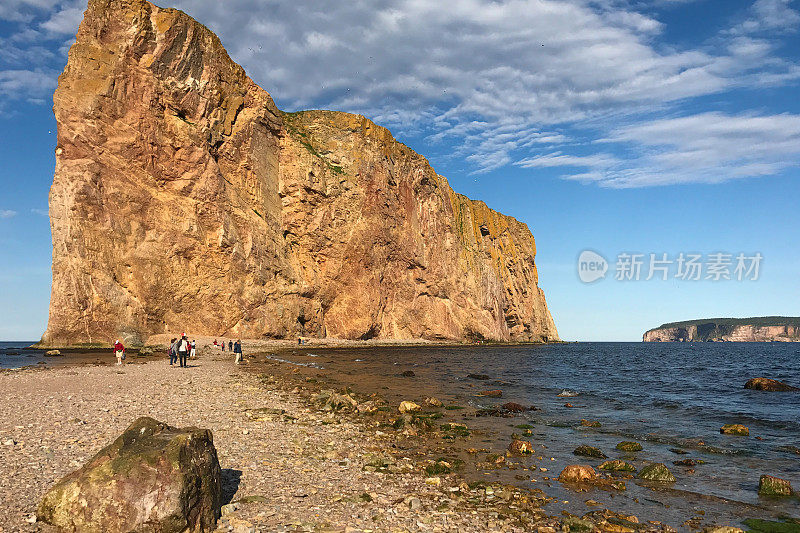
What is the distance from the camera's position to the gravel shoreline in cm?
705

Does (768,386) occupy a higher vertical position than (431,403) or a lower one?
higher

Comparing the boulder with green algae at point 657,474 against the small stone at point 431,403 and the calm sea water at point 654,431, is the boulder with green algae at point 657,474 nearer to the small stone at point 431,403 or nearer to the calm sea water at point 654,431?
the calm sea water at point 654,431

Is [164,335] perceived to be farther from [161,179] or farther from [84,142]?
[84,142]

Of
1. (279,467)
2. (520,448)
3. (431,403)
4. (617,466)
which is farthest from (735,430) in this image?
(279,467)

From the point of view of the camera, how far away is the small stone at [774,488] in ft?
31.6

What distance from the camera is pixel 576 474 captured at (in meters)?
9.99

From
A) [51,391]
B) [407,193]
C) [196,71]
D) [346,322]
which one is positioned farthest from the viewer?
[407,193]

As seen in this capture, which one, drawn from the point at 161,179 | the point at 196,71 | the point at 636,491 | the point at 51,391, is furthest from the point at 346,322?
the point at 636,491

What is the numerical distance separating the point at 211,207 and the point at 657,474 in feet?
184

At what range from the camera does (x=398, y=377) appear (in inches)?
1184

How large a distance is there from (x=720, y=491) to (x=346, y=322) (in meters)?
65.4

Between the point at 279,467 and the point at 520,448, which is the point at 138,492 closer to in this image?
the point at 279,467

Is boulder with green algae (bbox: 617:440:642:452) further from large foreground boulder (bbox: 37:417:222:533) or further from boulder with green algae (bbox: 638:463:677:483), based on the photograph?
large foreground boulder (bbox: 37:417:222:533)

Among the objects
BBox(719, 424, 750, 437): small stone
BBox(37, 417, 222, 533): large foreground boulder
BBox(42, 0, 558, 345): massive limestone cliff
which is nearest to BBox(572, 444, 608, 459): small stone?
BBox(719, 424, 750, 437): small stone
